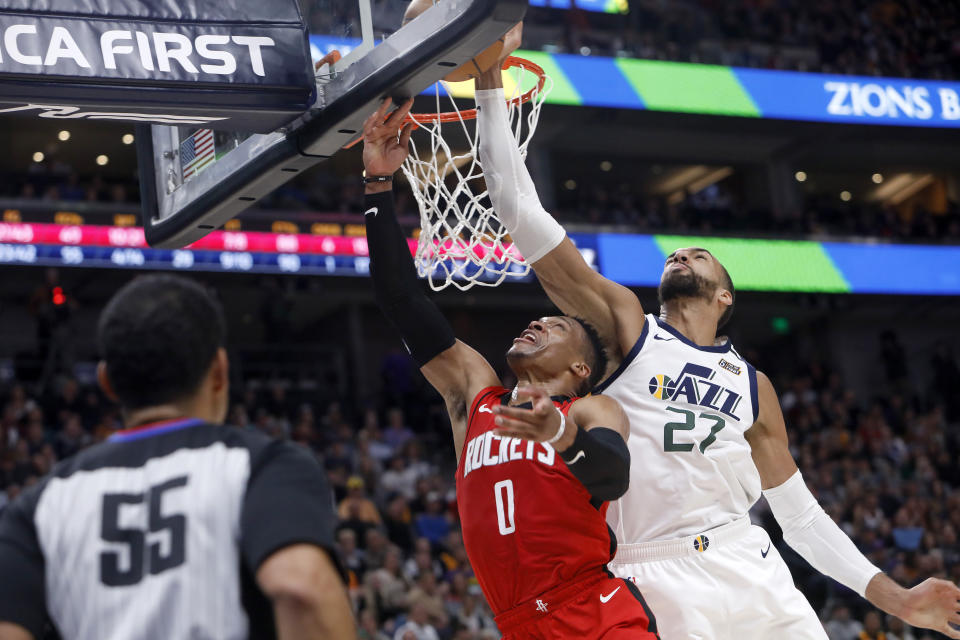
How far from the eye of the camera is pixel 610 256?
58.3 feet

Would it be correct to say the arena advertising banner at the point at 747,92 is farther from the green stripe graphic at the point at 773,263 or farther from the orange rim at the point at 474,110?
the orange rim at the point at 474,110

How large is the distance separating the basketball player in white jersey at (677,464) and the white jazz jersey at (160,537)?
1.94 metres

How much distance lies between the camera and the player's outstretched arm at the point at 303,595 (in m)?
2.02

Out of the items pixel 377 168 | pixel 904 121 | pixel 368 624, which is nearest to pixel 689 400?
pixel 377 168

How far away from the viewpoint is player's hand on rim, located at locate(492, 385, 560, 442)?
296cm

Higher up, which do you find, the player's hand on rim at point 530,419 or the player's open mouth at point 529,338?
the player's open mouth at point 529,338

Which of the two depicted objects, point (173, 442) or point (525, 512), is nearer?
point (173, 442)

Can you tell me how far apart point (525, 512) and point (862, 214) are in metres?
20.0

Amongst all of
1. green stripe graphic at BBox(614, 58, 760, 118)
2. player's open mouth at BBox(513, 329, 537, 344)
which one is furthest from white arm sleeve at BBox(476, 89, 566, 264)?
green stripe graphic at BBox(614, 58, 760, 118)

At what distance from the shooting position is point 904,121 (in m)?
20.0

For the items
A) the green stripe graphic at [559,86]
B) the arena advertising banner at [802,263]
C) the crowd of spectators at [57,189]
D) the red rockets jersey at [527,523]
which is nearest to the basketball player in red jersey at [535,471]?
the red rockets jersey at [527,523]

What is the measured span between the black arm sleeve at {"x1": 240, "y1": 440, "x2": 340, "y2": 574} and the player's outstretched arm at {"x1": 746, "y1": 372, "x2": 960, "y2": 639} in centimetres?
255

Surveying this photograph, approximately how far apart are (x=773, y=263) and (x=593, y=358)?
622 inches

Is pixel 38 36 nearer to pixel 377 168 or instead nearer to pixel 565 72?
pixel 377 168
